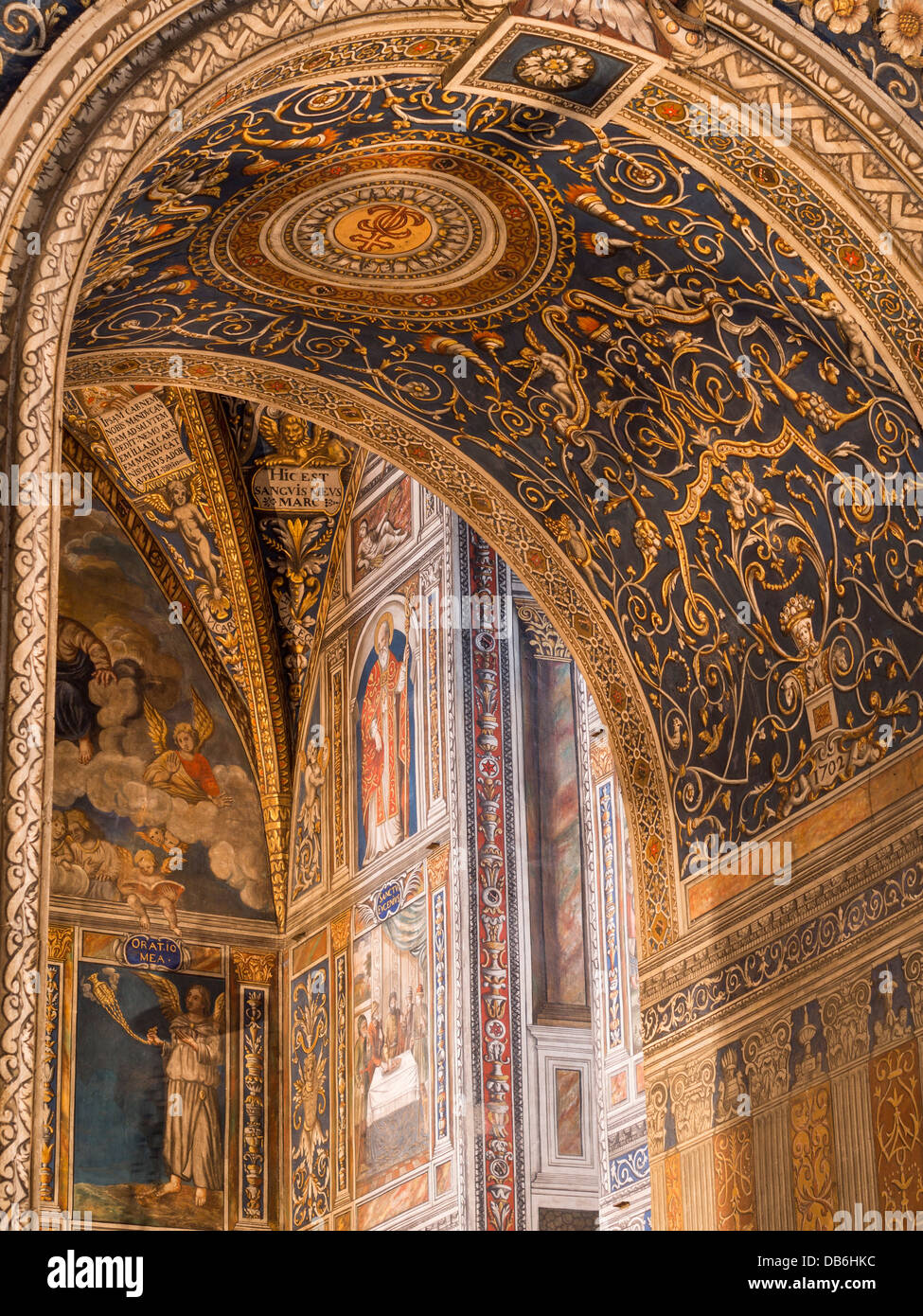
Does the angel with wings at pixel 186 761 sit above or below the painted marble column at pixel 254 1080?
above

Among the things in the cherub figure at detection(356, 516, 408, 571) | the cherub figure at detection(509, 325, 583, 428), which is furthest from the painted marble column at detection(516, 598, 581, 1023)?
the cherub figure at detection(509, 325, 583, 428)

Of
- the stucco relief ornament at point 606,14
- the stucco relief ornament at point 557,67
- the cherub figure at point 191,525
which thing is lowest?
the stucco relief ornament at point 557,67

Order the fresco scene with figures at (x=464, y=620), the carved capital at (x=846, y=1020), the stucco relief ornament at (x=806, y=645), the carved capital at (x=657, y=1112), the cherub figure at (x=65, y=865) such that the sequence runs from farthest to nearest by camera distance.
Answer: the cherub figure at (x=65, y=865)
the carved capital at (x=657, y=1112)
the stucco relief ornament at (x=806, y=645)
the carved capital at (x=846, y=1020)
the fresco scene with figures at (x=464, y=620)

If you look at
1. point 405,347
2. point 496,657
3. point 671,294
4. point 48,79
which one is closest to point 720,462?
point 671,294

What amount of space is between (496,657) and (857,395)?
20.5ft

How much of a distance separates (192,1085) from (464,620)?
4.01 meters

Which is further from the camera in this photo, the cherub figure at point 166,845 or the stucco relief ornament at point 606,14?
the cherub figure at point 166,845

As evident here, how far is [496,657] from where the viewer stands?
14562 mm

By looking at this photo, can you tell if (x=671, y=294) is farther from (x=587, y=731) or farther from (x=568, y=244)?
(x=587, y=731)

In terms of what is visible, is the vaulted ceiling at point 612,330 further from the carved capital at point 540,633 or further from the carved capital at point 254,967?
the carved capital at point 254,967

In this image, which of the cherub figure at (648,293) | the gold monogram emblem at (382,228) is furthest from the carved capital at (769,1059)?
the gold monogram emblem at (382,228)

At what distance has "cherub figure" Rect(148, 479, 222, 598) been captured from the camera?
1448 cm

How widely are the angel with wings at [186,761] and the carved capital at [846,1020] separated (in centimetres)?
701

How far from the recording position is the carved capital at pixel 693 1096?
381 inches
